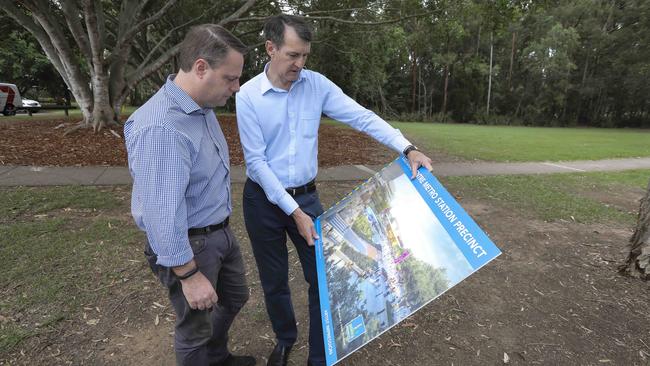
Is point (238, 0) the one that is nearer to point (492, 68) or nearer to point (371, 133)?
point (371, 133)

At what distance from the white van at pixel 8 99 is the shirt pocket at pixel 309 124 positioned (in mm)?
28732

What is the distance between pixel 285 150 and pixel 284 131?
110 millimetres

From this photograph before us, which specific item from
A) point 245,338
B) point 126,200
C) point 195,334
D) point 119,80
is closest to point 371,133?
point 195,334

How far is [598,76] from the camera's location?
131 ft

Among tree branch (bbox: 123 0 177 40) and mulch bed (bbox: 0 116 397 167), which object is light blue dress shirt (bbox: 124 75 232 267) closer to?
mulch bed (bbox: 0 116 397 167)

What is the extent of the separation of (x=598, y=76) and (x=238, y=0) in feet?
128

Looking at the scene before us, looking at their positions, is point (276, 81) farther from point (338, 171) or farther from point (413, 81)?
point (413, 81)

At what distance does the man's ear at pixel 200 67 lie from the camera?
1.65m

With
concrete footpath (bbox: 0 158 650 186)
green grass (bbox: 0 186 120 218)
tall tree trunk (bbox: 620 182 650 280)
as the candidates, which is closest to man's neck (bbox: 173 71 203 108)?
tall tree trunk (bbox: 620 182 650 280)

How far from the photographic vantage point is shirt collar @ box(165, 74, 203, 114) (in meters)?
1.70

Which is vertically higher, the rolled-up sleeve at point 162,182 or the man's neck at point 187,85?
the man's neck at point 187,85

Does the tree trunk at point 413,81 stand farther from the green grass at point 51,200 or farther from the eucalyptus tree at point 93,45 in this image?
the green grass at point 51,200

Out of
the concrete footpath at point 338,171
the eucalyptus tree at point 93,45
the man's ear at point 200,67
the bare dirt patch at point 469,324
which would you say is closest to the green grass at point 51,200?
the concrete footpath at point 338,171

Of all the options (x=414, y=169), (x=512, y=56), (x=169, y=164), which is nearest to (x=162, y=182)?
(x=169, y=164)
